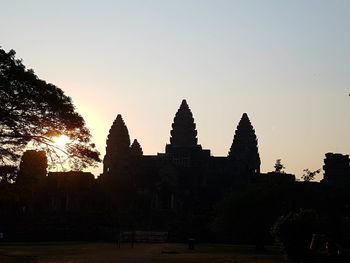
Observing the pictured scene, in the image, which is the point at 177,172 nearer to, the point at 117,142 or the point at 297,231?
the point at 117,142

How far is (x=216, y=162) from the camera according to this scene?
268 ft

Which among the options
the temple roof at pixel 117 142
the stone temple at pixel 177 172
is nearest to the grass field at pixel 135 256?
the stone temple at pixel 177 172

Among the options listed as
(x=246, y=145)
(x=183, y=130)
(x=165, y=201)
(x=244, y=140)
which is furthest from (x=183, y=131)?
(x=165, y=201)

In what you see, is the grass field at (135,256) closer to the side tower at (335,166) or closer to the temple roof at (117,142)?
the temple roof at (117,142)

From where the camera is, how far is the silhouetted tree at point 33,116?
27641mm

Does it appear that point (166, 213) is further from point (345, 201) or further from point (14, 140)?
point (14, 140)

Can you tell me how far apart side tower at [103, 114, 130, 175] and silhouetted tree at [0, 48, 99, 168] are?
4889 centimetres

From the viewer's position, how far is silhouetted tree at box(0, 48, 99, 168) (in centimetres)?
2764

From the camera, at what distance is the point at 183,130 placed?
297ft

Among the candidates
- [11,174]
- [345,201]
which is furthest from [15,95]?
[345,201]

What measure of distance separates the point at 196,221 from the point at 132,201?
10.2 metres

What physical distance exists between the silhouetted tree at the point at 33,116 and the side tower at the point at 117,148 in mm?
48892

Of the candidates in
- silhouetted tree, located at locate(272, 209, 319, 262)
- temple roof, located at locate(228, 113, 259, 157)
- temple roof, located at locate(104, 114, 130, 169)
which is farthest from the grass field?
temple roof, located at locate(228, 113, 259, 157)

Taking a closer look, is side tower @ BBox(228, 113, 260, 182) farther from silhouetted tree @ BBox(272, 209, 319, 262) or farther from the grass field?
silhouetted tree @ BBox(272, 209, 319, 262)
